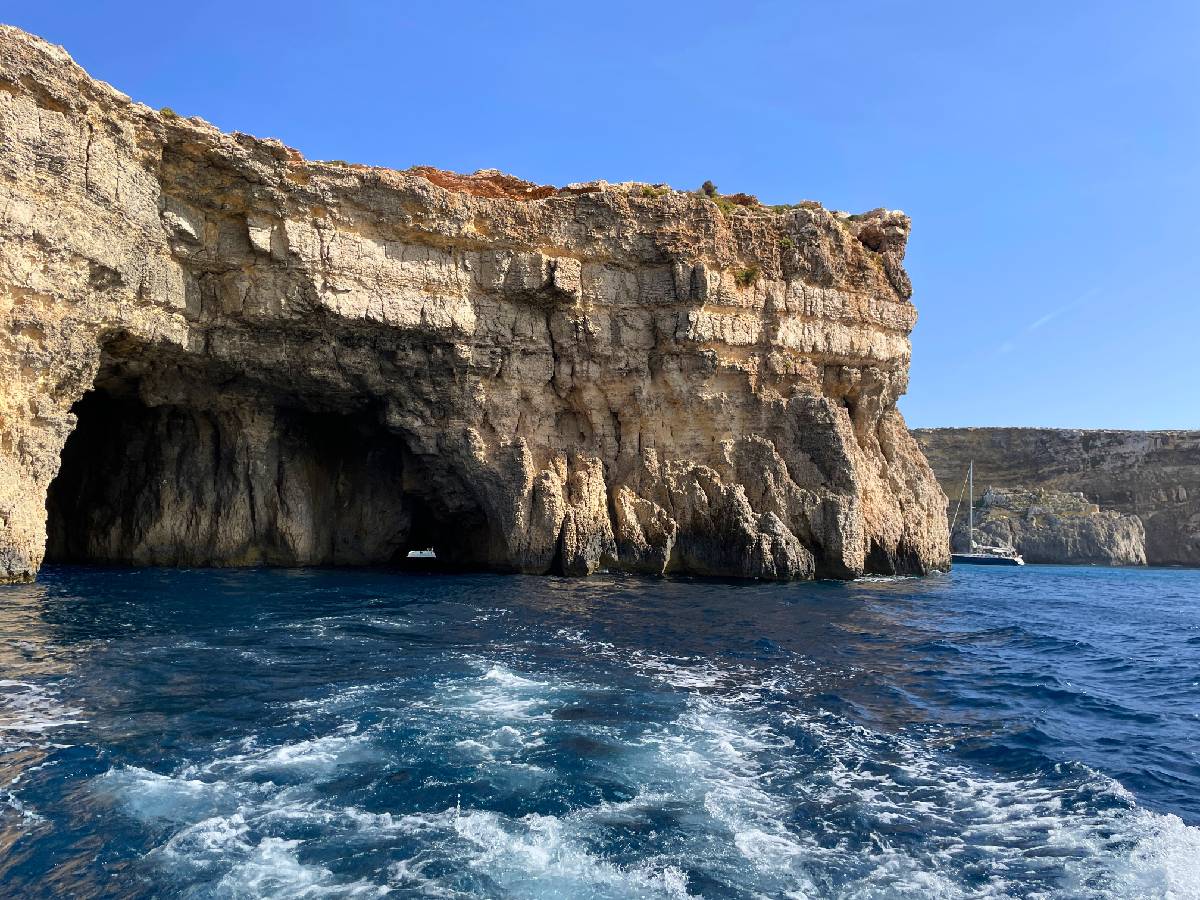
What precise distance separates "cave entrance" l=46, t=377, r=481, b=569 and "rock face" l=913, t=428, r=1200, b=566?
2636 inches

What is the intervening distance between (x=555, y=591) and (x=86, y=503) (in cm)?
2016

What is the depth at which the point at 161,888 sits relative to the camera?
564 cm

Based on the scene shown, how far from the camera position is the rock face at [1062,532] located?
74.5m

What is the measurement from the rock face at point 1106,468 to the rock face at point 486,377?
188 feet

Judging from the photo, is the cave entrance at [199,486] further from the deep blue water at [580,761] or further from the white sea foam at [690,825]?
the white sea foam at [690,825]

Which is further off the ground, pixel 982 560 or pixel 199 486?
pixel 199 486

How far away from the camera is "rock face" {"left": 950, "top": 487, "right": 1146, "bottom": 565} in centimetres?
7450

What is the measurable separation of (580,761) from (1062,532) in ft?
263

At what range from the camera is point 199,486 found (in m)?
30.2

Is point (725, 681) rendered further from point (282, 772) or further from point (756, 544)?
point (756, 544)

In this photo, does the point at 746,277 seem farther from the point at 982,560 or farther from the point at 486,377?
the point at 982,560

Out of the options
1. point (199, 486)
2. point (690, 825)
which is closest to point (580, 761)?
point (690, 825)

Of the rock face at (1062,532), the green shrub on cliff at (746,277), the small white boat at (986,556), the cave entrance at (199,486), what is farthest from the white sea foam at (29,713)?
the rock face at (1062,532)

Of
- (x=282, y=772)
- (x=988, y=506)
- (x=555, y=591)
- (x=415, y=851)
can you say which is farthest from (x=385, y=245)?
(x=988, y=506)
